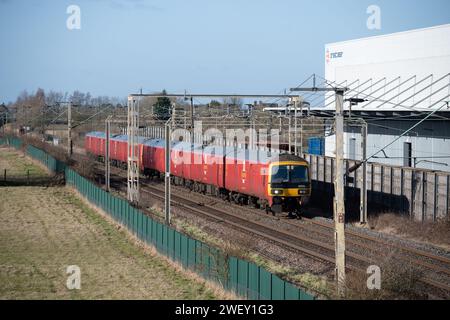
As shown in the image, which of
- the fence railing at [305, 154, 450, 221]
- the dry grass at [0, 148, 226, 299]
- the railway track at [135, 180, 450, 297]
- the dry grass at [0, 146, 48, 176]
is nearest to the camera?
the dry grass at [0, 148, 226, 299]

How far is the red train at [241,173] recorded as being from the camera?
28000 millimetres

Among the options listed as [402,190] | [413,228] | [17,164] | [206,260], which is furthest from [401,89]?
[17,164]

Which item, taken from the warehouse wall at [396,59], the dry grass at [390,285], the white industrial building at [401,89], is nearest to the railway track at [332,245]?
the dry grass at [390,285]

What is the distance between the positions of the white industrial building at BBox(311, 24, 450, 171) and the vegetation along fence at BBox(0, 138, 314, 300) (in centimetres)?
1151

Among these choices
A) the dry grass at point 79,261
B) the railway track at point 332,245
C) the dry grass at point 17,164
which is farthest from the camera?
the dry grass at point 17,164

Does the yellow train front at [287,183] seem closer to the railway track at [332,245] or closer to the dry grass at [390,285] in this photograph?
the railway track at [332,245]

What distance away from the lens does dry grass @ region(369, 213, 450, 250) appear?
23281mm

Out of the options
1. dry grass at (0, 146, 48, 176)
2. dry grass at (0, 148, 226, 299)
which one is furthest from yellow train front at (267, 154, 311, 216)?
dry grass at (0, 146, 48, 176)

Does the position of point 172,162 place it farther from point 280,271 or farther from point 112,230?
point 280,271

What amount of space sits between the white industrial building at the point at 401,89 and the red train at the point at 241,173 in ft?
15.9

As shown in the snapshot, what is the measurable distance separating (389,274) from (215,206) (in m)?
18.3

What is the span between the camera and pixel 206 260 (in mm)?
17688

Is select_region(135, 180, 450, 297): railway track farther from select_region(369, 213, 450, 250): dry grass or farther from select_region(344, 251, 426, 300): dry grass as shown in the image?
select_region(369, 213, 450, 250): dry grass

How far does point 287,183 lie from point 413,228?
5771 millimetres
